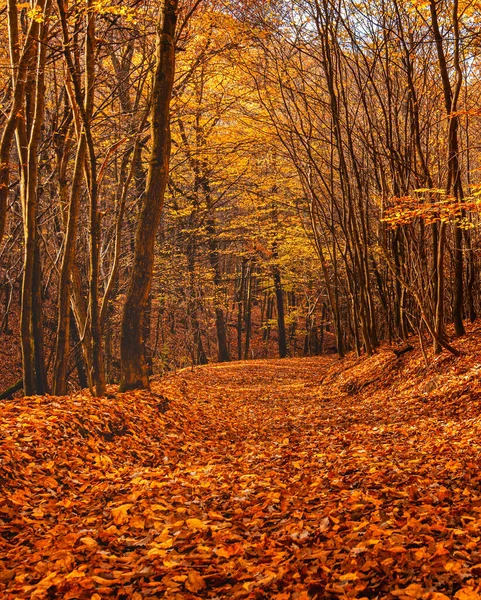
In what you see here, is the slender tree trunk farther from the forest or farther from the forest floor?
the forest floor

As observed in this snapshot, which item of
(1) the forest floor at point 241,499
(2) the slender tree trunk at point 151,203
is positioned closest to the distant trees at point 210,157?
(2) the slender tree trunk at point 151,203

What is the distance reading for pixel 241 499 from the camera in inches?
198

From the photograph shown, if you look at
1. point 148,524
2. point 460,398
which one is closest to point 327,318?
point 460,398

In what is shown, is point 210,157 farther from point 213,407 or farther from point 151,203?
point 213,407

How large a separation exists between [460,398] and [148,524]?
6.01m

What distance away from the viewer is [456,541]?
144 inches

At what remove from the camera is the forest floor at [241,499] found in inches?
133

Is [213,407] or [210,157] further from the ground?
[210,157]

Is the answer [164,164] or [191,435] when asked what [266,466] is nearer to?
[191,435]

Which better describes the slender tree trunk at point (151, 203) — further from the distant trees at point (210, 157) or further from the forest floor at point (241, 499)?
the forest floor at point (241, 499)

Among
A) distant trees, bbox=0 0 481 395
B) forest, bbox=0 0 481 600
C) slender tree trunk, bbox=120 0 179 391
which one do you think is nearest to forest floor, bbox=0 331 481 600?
forest, bbox=0 0 481 600

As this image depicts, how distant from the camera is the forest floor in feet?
11.1

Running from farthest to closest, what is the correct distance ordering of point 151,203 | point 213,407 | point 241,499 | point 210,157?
point 210,157
point 213,407
point 151,203
point 241,499

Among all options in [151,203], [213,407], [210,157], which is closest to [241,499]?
[151,203]
